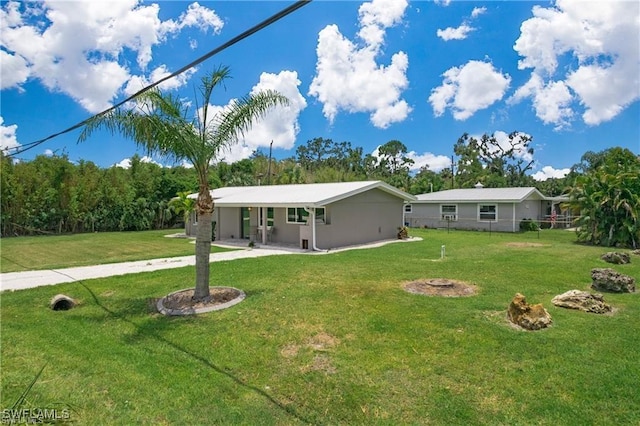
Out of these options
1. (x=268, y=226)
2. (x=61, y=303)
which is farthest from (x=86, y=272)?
(x=268, y=226)

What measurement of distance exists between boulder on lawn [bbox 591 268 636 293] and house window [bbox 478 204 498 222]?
55.1ft

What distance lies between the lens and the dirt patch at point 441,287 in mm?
7582

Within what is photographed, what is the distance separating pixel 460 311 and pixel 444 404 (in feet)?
9.64

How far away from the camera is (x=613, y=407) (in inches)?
138

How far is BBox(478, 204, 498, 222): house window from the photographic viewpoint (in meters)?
23.8

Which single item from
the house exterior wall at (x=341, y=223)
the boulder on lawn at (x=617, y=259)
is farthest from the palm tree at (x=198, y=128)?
the boulder on lawn at (x=617, y=259)

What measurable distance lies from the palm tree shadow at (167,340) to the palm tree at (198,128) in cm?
100

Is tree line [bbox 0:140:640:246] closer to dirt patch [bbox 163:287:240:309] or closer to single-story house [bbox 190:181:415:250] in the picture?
single-story house [bbox 190:181:415:250]

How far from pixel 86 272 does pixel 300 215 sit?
8061 mm

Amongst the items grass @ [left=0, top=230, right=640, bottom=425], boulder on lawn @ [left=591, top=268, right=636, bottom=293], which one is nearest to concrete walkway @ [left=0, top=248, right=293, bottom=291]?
grass @ [left=0, top=230, right=640, bottom=425]

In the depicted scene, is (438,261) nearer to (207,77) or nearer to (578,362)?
(578,362)

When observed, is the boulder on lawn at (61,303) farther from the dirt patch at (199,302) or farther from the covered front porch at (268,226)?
the covered front porch at (268,226)

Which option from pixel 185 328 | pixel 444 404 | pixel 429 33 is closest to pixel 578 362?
pixel 444 404

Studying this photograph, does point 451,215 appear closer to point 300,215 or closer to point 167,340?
point 300,215
